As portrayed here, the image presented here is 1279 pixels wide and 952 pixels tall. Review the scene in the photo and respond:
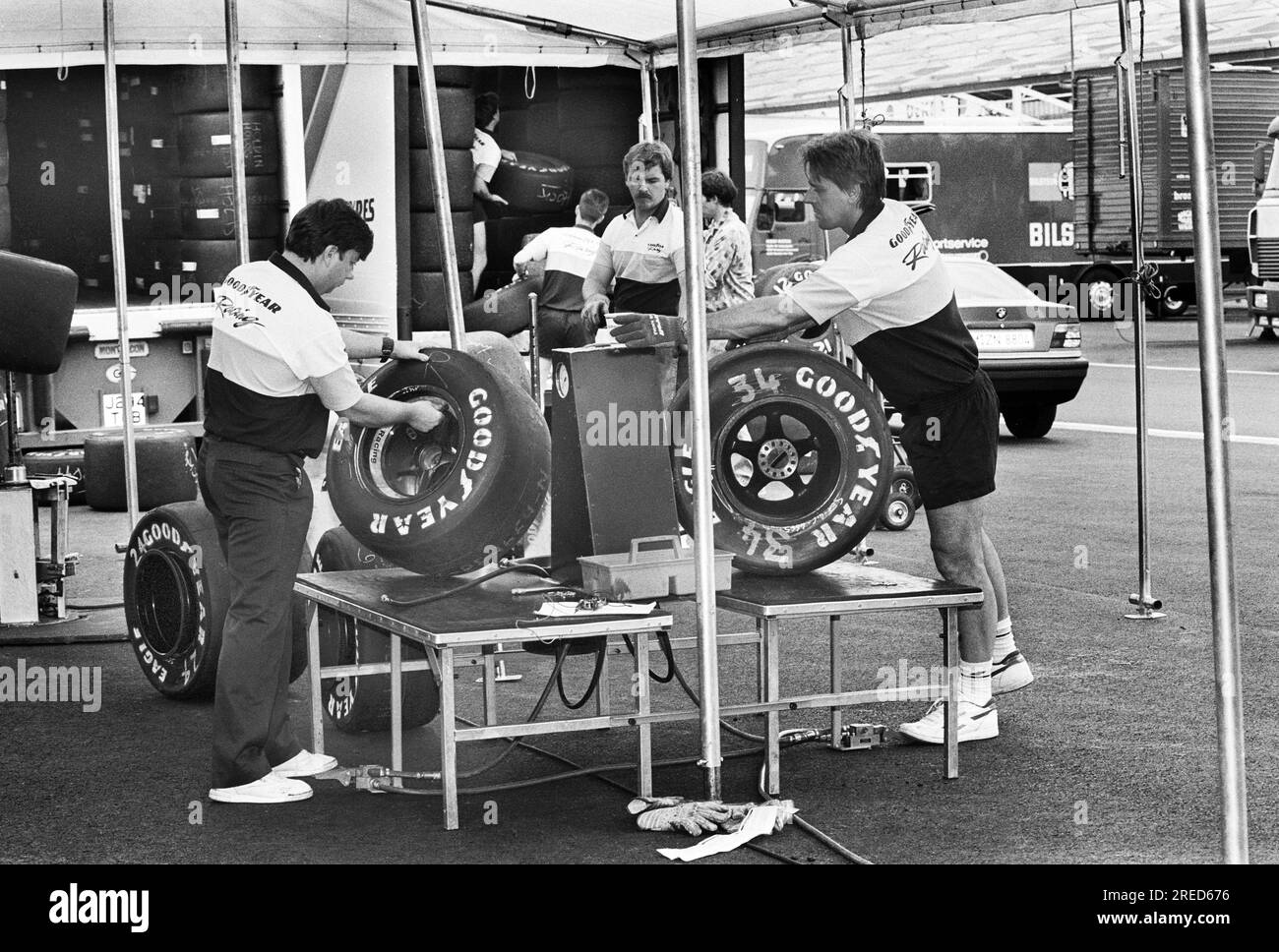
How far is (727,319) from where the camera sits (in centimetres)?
532

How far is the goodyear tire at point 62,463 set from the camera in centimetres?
1161

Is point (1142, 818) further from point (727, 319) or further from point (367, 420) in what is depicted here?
point (367, 420)

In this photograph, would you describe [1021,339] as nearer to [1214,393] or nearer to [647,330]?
[647,330]

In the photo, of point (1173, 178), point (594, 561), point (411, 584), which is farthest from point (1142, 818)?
point (1173, 178)

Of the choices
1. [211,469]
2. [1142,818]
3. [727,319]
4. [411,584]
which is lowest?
[1142,818]

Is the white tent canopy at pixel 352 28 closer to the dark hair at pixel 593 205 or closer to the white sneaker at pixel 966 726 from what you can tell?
the dark hair at pixel 593 205

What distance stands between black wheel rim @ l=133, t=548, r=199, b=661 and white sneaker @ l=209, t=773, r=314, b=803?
1.38 m

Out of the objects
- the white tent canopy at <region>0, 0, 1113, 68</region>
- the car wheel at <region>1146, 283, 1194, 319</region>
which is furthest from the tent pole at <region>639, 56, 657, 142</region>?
A: the car wheel at <region>1146, 283, 1194, 319</region>

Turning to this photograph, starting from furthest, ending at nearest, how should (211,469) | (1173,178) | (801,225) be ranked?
(1173,178) < (801,225) < (211,469)

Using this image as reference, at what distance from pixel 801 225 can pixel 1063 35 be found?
7.45 m

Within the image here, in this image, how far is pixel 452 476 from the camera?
5465 millimetres

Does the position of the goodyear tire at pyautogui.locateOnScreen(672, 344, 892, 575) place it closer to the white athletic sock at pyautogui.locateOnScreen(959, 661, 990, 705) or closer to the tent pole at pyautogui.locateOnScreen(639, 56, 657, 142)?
the white athletic sock at pyautogui.locateOnScreen(959, 661, 990, 705)

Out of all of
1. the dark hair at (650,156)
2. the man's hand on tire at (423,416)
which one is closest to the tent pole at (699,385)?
the man's hand on tire at (423,416)

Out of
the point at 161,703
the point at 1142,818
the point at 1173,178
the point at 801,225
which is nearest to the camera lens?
the point at 1142,818
